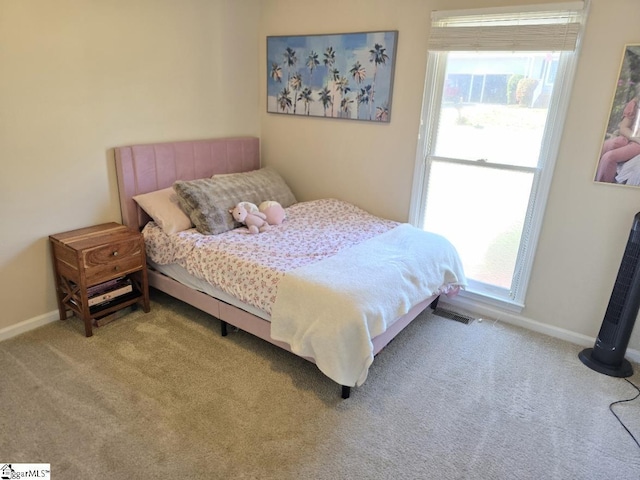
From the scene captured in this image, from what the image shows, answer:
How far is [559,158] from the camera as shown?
8.52 ft

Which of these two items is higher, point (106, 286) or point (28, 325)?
point (106, 286)

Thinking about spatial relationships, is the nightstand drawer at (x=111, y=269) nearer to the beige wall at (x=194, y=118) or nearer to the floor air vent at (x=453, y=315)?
the beige wall at (x=194, y=118)

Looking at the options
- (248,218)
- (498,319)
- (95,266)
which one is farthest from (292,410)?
(498,319)

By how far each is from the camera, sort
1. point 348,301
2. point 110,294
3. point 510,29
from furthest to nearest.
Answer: point 110,294, point 510,29, point 348,301

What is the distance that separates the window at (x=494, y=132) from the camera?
8.21ft

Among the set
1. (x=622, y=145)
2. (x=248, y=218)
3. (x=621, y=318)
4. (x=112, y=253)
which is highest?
(x=622, y=145)

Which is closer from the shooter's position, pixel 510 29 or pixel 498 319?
pixel 510 29

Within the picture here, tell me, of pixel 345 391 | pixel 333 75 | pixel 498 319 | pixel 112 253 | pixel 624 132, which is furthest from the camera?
pixel 333 75

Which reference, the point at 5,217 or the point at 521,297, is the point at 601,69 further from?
the point at 5,217

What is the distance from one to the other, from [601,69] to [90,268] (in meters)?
3.28

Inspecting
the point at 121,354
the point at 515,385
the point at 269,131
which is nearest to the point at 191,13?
the point at 269,131

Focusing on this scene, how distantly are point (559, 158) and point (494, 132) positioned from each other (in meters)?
0.44

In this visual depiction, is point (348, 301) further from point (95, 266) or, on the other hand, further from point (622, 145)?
point (622, 145)

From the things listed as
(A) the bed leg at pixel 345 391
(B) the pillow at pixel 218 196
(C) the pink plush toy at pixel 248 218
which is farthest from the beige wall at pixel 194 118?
(A) the bed leg at pixel 345 391
